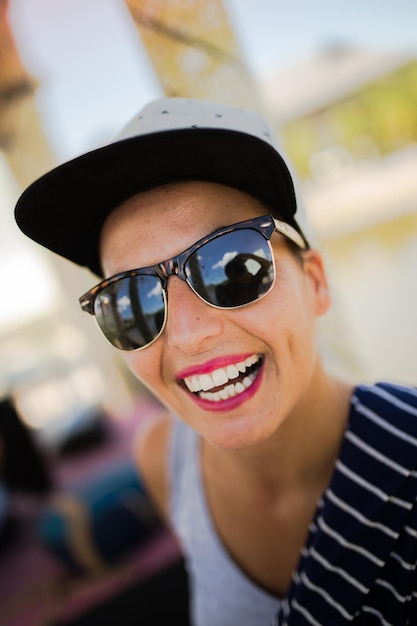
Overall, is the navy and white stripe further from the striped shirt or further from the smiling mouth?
the smiling mouth

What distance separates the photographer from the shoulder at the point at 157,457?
1.84m

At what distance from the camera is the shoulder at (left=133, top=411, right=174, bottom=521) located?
1.84 m

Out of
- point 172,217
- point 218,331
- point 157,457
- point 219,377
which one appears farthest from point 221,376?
point 157,457

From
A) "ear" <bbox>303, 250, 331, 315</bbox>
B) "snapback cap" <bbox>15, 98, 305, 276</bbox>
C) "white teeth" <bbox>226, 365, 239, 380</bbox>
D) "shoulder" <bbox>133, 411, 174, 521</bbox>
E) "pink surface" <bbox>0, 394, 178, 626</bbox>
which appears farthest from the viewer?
"pink surface" <bbox>0, 394, 178, 626</bbox>

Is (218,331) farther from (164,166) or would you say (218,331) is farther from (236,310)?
(164,166)

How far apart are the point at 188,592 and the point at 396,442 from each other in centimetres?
191

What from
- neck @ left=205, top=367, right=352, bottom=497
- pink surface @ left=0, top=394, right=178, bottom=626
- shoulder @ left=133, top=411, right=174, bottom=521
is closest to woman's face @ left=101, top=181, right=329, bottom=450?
neck @ left=205, top=367, right=352, bottom=497

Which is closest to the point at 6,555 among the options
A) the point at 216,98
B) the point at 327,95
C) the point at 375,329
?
the point at 216,98

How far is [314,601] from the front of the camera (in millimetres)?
1028

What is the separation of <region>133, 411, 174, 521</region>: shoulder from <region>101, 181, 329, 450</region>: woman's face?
2.48ft

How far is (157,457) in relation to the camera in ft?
6.14

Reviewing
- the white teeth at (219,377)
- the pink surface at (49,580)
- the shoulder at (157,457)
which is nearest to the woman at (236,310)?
the white teeth at (219,377)

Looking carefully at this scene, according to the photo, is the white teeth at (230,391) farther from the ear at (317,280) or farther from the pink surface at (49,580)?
the pink surface at (49,580)

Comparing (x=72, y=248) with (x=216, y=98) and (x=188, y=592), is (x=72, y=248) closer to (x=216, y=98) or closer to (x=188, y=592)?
(x=216, y=98)
